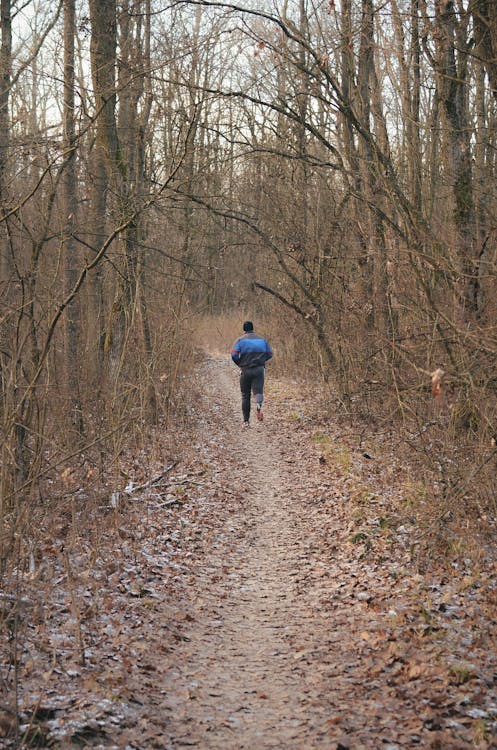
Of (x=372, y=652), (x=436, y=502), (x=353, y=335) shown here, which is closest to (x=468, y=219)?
(x=436, y=502)

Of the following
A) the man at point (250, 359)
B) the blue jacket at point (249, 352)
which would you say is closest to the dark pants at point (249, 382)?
the man at point (250, 359)

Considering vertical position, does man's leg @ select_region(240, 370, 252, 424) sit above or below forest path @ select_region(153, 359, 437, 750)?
above

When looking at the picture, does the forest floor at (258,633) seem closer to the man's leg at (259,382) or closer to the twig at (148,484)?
the twig at (148,484)

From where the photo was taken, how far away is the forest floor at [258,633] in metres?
4.52

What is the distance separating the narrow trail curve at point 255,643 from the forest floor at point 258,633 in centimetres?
2

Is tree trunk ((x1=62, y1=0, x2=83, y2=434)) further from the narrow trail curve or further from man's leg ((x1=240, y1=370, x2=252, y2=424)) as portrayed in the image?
man's leg ((x1=240, y1=370, x2=252, y2=424))

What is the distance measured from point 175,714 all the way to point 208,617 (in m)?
1.69

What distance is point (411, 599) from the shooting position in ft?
21.1

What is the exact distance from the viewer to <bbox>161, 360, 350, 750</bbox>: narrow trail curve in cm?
468

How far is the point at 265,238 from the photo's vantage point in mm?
14273

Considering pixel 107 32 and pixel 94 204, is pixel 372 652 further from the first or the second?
pixel 107 32

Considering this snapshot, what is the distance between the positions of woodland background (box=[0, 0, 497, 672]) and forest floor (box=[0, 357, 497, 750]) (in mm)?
659

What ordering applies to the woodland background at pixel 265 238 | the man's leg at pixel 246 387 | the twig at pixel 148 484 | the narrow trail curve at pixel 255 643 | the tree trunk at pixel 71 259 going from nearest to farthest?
the narrow trail curve at pixel 255 643
the woodland background at pixel 265 238
the twig at pixel 148 484
the tree trunk at pixel 71 259
the man's leg at pixel 246 387

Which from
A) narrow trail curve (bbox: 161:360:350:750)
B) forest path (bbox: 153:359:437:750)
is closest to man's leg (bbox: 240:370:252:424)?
forest path (bbox: 153:359:437:750)
